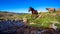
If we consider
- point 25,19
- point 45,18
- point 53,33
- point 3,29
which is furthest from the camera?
point 25,19

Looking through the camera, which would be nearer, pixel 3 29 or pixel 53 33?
pixel 53 33

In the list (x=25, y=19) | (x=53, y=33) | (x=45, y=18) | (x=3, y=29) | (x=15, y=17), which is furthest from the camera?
(x=15, y=17)

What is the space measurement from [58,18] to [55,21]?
0.19 meters

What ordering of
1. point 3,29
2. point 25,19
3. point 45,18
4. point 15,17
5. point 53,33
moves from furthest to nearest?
point 15,17 → point 25,19 → point 45,18 → point 3,29 → point 53,33

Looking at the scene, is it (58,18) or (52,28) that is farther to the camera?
(58,18)

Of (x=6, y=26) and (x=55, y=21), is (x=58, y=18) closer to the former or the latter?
(x=55, y=21)

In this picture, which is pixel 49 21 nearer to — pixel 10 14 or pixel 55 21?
pixel 55 21

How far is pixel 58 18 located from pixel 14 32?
1721 mm

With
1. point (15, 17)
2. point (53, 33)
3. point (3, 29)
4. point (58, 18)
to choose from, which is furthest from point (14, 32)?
point (15, 17)

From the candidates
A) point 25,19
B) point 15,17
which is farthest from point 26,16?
point 15,17

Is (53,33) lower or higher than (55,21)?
lower

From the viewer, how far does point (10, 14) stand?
6.86 metres

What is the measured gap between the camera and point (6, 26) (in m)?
5.31

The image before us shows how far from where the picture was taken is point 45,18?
5.56 metres
